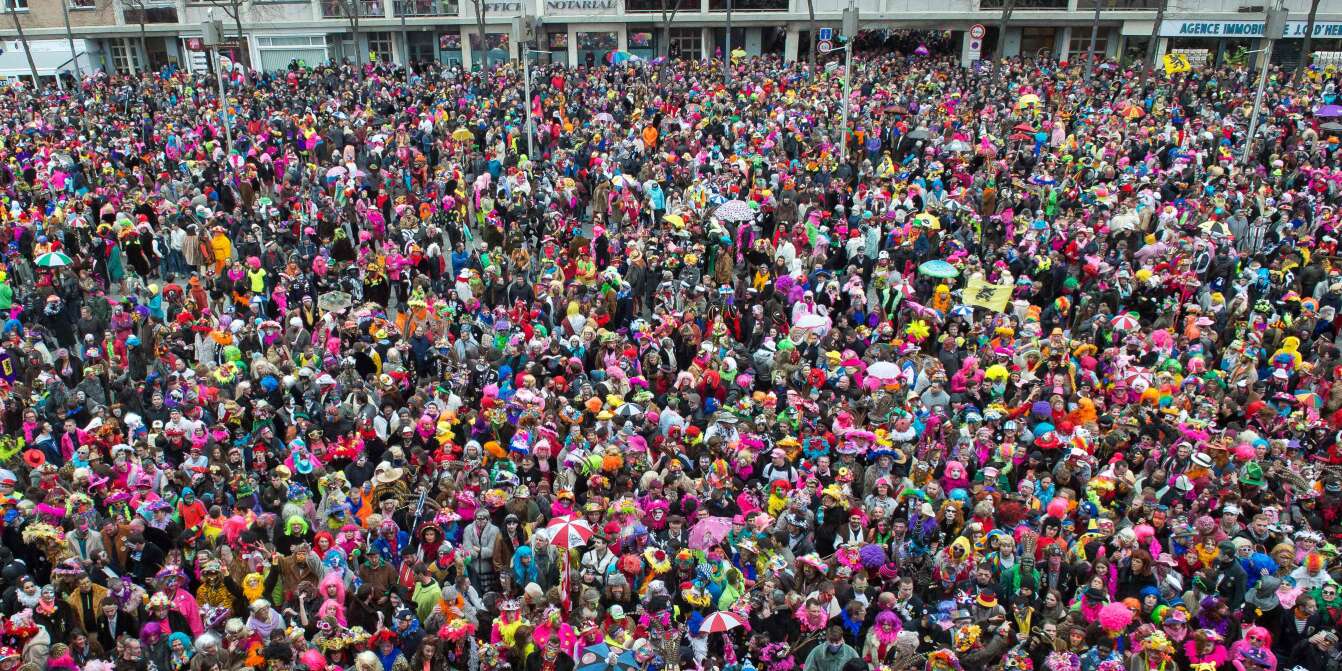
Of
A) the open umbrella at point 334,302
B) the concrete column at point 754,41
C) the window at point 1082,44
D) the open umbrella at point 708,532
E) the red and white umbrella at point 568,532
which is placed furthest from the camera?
the concrete column at point 754,41

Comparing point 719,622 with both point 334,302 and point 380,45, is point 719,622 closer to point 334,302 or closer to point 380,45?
point 334,302

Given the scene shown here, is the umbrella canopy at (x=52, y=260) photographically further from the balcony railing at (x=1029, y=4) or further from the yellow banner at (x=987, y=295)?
the balcony railing at (x=1029, y=4)

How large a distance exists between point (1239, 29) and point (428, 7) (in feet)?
99.7

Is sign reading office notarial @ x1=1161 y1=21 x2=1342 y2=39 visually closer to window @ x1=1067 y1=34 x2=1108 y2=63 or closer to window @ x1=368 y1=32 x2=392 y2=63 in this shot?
window @ x1=1067 y1=34 x2=1108 y2=63

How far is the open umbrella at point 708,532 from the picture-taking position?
28.5 feet

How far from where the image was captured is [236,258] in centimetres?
1599

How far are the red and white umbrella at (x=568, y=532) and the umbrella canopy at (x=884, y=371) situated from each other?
415 centimetres

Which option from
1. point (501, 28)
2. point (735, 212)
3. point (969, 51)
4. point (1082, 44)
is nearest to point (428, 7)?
point (501, 28)

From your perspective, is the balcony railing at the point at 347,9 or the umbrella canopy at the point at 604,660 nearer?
the umbrella canopy at the point at 604,660

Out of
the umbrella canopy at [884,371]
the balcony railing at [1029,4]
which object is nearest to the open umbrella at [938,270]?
the umbrella canopy at [884,371]

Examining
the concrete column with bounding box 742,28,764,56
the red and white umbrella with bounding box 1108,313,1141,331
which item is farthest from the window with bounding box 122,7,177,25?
the red and white umbrella with bounding box 1108,313,1141,331

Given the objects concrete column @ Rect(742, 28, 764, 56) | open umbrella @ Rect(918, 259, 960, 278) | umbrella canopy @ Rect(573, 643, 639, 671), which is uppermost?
concrete column @ Rect(742, 28, 764, 56)

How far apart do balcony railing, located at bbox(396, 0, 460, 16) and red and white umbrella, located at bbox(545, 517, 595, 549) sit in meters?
38.1

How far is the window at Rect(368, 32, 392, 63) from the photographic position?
44438mm
